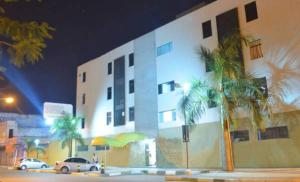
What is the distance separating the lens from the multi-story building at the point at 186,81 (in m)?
24.0

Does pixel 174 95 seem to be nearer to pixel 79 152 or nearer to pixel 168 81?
pixel 168 81

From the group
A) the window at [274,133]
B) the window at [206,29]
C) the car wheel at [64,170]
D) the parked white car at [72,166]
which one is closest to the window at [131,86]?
the parked white car at [72,166]

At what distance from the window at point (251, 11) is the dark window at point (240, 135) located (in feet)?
30.1

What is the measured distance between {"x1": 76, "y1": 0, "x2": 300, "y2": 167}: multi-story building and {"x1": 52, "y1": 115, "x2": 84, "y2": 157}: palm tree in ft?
6.56

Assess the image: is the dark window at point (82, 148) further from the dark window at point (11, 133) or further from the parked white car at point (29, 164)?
the dark window at point (11, 133)

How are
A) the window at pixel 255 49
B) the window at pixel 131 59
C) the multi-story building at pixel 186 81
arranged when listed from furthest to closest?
→ 1. the window at pixel 131 59
2. the window at pixel 255 49
3. the multi-story building at pixel 186 81

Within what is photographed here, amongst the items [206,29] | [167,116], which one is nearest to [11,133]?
[167,116]

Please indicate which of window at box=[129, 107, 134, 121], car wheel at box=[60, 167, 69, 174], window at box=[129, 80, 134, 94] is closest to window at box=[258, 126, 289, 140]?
window at box=[129, 107, 134, 121]

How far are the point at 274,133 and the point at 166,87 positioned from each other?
12866 mm

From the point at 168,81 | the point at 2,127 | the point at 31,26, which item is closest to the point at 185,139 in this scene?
the point at 168,81

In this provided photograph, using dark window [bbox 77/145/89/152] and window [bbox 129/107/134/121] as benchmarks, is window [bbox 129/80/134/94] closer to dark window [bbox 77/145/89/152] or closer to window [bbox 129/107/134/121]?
window [bbox 129/107/134/121]

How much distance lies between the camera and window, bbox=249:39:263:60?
2611cm

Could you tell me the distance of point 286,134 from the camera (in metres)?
23.4

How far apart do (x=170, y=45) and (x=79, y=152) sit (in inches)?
844
